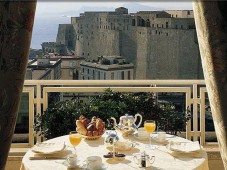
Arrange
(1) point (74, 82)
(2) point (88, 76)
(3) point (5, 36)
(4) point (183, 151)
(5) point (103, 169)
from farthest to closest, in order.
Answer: (2) point (88, 76), (1) point (74, 82), (4) point (183, 151), (5) point (103, 169), (3) point (5, 36)

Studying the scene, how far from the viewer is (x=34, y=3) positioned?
618 mm

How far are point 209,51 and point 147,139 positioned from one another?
199 centimetres

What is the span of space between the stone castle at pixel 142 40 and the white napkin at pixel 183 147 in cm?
3445

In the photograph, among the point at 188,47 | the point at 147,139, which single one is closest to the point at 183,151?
the point at 147,139

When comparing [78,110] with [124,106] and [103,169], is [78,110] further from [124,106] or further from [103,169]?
[103,169]

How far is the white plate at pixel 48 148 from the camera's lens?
87.7 inches

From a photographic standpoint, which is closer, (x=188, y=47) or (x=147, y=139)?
(x=147, y=139)

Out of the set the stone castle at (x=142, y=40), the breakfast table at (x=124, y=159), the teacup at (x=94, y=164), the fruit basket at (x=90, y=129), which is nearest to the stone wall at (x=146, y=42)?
the stone castle at (x=142, y=40)

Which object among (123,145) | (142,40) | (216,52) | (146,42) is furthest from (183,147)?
(142,40)

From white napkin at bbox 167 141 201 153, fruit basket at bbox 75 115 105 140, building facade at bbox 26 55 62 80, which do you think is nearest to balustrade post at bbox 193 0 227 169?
white napkin at bbox 167 141 201 153

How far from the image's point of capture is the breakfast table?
2.04m

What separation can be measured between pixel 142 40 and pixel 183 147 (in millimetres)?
41578

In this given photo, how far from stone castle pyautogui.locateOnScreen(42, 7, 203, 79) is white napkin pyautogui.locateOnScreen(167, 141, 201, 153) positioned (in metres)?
34.4

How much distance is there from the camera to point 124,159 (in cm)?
215
